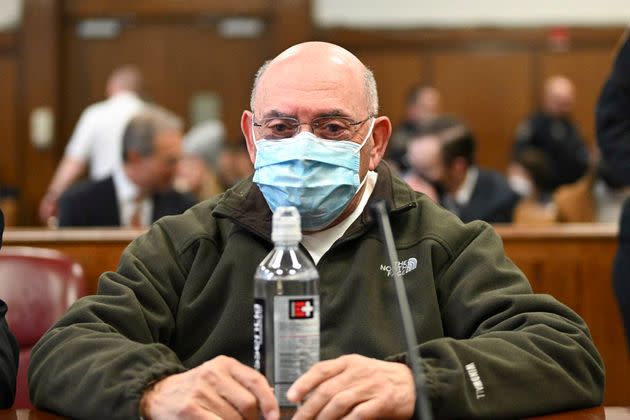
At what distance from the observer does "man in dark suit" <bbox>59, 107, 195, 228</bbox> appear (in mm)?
5199

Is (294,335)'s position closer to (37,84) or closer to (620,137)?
(620,137)

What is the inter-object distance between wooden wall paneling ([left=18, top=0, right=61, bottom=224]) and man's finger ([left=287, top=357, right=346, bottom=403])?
29.7 feet

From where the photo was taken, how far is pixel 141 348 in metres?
1.84

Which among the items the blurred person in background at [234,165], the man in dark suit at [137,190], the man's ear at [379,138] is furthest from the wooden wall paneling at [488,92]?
the man's ear at [379,138]

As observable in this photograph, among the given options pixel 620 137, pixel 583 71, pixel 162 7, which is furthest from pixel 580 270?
pixel 162 7

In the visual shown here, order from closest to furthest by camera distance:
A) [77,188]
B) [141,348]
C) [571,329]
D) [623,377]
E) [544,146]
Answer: [141,348]
[571,329]
[623,377]
[77,188]
[544,146]

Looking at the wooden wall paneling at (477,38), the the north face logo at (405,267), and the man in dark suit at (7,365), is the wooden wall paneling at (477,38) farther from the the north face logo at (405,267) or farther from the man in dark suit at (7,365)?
the man in dark suit at (7,365)

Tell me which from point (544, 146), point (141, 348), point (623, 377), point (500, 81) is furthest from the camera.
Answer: point (500, 81)

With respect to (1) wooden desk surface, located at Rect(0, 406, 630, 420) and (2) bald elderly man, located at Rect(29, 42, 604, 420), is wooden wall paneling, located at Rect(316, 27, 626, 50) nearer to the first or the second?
(2) bald elderly man, located at Rect(29, 42, 604, 420)

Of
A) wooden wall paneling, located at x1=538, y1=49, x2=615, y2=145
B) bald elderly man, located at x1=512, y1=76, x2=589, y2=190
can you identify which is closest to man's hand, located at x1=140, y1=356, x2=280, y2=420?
bald elderly man, located at x1=512, y1=76, x2=589, y2=190

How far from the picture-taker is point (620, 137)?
3693mm

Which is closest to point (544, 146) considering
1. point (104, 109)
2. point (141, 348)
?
point (104, 109)

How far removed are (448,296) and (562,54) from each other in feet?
29.5

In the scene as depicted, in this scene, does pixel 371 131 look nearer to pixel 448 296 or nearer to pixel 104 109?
pixel 448 296
